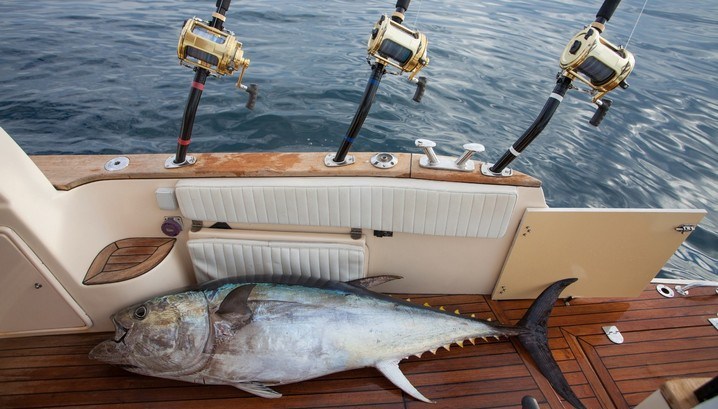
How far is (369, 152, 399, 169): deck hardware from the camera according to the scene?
6.83ft

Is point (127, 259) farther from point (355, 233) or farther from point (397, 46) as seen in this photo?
point (397, 46)

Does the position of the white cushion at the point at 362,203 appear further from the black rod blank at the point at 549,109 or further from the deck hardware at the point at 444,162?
the black rod blank at the point at 549,109

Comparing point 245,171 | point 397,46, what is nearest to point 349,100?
point 245,171

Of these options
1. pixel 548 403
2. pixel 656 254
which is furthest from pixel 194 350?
pixel 656 254

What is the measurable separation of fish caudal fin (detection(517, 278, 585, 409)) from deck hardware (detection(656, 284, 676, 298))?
0.94m

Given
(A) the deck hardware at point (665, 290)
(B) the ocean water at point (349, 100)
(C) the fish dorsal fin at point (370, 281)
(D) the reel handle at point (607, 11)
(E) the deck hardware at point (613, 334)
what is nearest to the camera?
(D) the reel handle at point (607, 11)

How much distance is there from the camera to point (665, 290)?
107 inches

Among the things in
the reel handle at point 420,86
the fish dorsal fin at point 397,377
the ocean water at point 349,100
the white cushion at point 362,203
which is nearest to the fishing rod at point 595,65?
the white cushion at point 362,203

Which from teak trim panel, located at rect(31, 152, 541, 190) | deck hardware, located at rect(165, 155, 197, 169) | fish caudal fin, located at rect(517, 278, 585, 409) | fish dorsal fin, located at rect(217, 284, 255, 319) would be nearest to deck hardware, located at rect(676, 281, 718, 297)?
fish caudal fin, located at rect(517, 278, 585, 409)

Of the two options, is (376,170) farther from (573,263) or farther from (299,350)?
(573,263)

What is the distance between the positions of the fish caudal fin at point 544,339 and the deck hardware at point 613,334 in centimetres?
40

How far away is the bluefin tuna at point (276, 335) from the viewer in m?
1.77

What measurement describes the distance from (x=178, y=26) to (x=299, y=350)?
8.90 m

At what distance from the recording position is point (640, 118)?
238 inches
